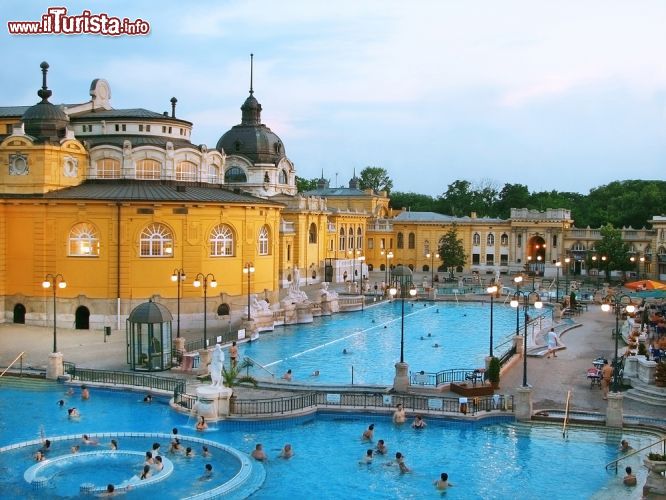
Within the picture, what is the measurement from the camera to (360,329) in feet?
167

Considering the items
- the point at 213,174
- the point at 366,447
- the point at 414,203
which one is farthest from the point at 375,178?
the point at 366,447

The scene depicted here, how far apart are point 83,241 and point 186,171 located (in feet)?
29.8

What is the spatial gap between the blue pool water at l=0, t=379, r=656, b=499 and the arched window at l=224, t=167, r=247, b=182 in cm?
4705

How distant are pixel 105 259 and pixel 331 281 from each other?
3766 centimetres

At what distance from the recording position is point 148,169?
50781mm

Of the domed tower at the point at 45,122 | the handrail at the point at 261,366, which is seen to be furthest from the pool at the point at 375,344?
the domed tower at the point at 45,122

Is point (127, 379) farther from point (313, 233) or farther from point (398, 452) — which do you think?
point (313, 233)

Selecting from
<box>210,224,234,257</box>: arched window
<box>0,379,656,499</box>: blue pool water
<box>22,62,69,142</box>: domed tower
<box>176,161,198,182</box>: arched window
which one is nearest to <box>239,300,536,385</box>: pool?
<box>210,224,234,257</box>: arched window

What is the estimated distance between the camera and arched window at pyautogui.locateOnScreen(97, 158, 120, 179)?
5006cm

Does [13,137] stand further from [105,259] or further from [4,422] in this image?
[4,422]

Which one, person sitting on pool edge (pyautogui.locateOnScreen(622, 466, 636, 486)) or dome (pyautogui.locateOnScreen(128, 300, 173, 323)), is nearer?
person sitting on pool edge (pyautogui.locateOnScreen(622, 466, 636, 486))

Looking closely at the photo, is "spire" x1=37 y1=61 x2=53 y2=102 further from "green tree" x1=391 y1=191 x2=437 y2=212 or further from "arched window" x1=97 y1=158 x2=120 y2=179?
"green tree" x1=391 y1=191 x2=437 y2=212

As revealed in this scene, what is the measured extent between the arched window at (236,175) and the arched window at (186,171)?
22573mm

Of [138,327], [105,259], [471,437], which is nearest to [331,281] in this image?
[105,259]
